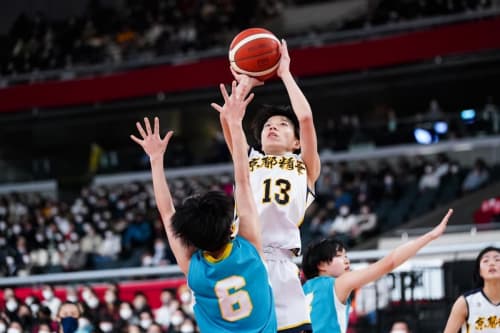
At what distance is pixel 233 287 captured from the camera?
486 centimetres

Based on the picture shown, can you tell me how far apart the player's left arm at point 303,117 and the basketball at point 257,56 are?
7 cm

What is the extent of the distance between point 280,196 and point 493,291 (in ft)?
7.12

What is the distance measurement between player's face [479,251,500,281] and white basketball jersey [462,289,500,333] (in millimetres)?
174

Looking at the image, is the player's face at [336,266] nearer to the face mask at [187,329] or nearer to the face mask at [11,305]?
the face mask at [187,329]

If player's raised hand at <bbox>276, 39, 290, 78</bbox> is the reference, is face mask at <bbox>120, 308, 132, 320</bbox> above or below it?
below

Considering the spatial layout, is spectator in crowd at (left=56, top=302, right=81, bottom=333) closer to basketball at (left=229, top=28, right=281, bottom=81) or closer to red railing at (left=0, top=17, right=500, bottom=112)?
basketball at (left=229, top=28, right=281, bottom=81)

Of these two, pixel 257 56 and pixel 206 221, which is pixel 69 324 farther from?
pixel 206 221

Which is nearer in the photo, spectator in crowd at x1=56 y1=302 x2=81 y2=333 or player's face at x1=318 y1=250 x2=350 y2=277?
player's face at x1=318 y1=250 x2=350 y2=277

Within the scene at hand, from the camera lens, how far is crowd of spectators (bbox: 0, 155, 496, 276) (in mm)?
17312

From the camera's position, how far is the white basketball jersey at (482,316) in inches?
279

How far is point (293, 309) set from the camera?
5.67 metres

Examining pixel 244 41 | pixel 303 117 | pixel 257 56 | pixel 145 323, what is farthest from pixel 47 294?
pixel 303 117

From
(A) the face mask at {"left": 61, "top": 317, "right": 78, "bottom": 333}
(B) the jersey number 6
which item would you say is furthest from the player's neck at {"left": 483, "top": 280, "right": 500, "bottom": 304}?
(A) the face mask at {"left": 61, "top": 317, "right": 78, "bottom": 333}

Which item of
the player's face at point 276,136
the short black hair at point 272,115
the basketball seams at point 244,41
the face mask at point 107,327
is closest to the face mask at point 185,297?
the face mask at point 107,327
